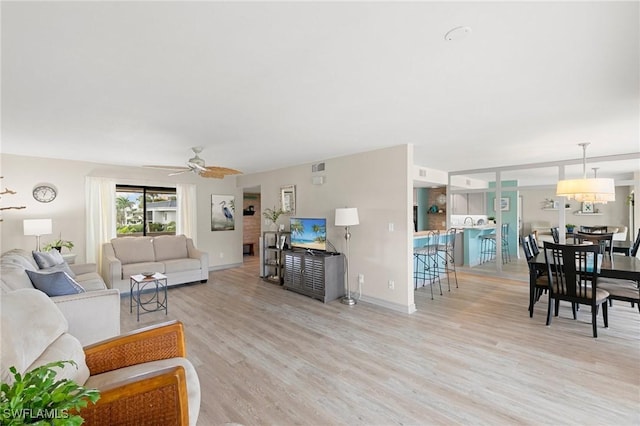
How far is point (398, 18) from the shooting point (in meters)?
1.42

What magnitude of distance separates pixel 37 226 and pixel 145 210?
197 cm

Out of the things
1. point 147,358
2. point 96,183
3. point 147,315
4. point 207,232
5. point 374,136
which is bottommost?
point 147,315

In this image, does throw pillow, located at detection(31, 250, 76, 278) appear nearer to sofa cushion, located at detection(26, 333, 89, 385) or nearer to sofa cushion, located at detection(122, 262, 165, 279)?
sofa cushion, located at detection(122, 262, 165, 279)

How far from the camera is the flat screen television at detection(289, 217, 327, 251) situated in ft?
16.2

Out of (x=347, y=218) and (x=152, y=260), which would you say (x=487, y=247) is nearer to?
(x=347, y=218)

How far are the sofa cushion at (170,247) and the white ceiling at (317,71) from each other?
8.29 ft

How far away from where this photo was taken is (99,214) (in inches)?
217

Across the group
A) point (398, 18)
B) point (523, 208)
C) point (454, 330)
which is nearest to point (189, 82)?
point (398, 18)

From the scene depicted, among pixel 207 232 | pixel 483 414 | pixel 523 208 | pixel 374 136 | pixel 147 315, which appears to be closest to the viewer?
pixel 483 414

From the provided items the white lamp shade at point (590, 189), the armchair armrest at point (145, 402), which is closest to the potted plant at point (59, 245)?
the armchair armrest at point (145, 402)

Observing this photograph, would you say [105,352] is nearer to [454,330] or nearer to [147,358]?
[147,358]

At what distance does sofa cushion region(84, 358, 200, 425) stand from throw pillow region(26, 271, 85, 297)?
1.40 m

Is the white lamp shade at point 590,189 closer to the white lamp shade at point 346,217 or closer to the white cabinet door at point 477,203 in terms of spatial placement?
the white lamp shade at point 346,217

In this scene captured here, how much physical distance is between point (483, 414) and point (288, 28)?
8.90 ft
